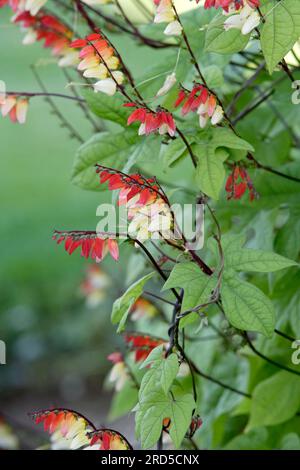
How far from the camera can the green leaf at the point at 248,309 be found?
1.71m

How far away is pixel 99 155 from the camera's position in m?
2.18

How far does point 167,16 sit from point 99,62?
0.18m

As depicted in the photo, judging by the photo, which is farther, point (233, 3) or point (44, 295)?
point (44, 295)

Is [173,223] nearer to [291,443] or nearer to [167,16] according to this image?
[167,16]

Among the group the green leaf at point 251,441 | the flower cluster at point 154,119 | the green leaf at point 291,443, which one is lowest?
the green leaf at point 251,441

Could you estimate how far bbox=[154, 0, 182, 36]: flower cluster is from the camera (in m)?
1.76

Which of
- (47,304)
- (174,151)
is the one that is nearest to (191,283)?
(174,151)

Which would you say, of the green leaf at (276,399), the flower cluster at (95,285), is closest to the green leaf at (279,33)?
the green leaf at (276,399)

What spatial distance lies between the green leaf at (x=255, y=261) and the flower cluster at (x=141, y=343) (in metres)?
0.52

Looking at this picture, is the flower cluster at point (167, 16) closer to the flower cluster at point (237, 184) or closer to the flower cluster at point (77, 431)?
the flower cluster at point (237, 184)

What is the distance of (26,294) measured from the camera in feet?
21.3

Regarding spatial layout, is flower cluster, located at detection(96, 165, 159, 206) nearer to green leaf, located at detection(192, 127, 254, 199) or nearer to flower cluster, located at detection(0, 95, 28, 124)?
green leaf, located at detection(192, 127, 254, 199)
